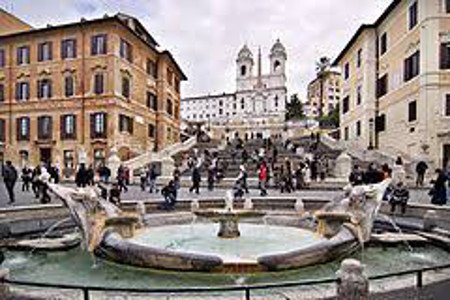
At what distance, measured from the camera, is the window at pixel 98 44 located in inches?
1688

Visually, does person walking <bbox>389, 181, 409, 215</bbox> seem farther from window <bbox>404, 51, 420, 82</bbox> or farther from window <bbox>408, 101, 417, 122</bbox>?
window <bbox>404, 51, 420, 82</bbox>

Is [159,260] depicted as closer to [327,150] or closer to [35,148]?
[327,150]

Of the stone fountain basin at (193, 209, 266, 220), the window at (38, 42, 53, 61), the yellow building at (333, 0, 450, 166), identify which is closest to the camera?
the stone fountain basin at (193, 209, 266, 220)

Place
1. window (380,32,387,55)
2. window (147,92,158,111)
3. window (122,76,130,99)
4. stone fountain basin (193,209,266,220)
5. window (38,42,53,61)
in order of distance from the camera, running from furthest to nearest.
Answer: window (147,92,158,111)
window (38,42,53,61)
window (122,76,130,99)
window (380,32,387,55)
stone fountain basin (193,209,266,220)

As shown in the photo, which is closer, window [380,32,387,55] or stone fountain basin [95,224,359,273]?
stone fountain basin [95,224,359,273]

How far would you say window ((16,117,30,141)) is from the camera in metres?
46.2

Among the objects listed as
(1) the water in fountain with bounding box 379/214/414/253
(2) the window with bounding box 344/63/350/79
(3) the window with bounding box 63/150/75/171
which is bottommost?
(1) the water in fountain with bounding box 379/214/414/253

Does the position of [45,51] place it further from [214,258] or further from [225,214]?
[214,258]

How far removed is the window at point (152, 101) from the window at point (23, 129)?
492 inches

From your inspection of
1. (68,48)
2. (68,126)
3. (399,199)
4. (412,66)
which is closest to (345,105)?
(412,66)


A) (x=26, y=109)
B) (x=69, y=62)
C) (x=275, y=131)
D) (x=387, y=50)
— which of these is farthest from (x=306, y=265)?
(x=275, y=131)

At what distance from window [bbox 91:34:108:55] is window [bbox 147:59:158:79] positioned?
27.7 feet

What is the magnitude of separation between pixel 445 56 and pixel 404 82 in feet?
15.1

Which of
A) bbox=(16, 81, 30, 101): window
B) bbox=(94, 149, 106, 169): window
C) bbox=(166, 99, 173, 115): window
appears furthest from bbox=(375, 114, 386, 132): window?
bbox=(16, 81, 30, 101): window
